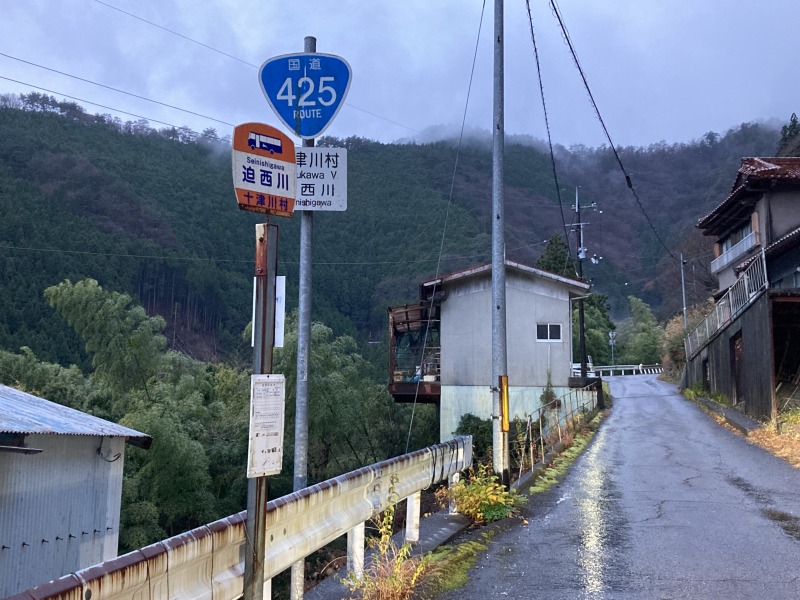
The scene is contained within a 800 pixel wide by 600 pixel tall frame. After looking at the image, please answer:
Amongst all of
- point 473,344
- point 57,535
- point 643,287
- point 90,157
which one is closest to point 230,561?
point 57,535

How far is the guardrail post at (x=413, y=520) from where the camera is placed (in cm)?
712

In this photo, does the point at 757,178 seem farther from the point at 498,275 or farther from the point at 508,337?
the point at 498,275

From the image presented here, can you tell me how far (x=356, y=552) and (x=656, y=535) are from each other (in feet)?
12.3

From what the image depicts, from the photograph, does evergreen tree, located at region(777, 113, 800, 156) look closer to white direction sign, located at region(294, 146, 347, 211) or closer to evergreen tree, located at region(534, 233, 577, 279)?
evergreen tree, located at region(534, 233, 577, 279)

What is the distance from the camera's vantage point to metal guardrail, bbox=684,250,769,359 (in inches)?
766

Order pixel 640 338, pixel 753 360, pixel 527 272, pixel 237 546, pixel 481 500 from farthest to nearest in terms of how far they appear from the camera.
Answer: pixel 640 338 → pixel 527 272 → pixel 753 360 → pixel 481 500 → pixel 237 546

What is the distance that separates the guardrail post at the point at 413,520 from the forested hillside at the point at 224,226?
48.9 meters

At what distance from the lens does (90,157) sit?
81.1 m

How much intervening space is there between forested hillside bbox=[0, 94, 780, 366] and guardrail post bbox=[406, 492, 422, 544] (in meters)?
48.9

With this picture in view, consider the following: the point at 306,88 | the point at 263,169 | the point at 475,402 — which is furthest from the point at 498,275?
the point at 475,402

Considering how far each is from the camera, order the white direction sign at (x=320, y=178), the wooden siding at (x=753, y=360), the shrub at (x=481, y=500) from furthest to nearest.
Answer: the wooden siding at (x=753, y=360) → the shrub at (x=481, y=500) → the white direction sign at (x=320, y=178)

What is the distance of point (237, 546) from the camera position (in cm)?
416

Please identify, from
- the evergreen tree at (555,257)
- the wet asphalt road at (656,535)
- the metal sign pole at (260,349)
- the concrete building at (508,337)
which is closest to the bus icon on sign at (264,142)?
the metal sign pole at (260,349)

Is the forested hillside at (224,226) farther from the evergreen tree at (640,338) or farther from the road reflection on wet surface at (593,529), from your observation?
the road reflection on wet surface at (593,529)
